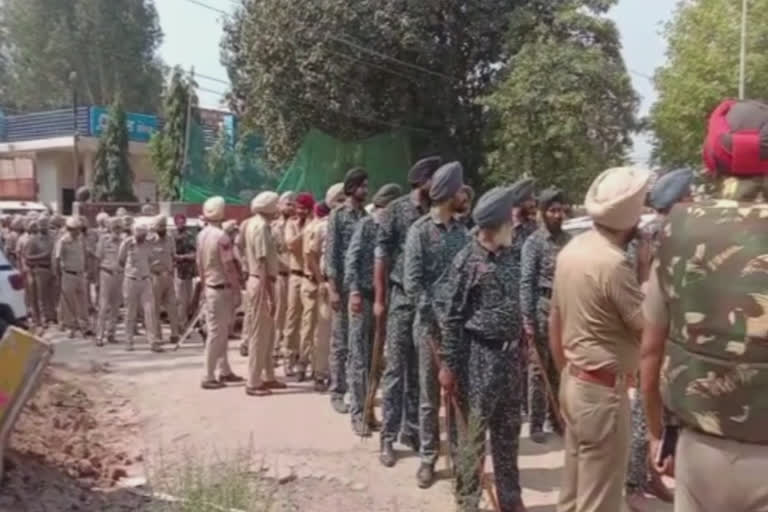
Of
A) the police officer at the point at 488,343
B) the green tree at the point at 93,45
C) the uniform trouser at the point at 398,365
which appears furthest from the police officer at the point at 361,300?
the green tree at the point at 93,45

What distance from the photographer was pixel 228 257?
8953 millimetres

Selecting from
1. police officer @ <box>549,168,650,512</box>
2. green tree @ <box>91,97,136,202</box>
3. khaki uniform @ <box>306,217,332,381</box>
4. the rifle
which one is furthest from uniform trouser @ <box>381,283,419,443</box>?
green tree @ <box>91,97,136,202</box>

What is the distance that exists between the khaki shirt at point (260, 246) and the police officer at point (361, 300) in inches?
56.1

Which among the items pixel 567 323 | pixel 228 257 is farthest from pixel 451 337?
pixel 228 257

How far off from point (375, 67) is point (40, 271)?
31.2ft

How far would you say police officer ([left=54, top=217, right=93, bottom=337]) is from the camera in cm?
1288

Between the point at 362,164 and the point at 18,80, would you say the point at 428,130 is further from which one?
the point at 18,80

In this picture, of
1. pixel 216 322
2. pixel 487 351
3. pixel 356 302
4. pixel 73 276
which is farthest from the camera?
pixel 73 276

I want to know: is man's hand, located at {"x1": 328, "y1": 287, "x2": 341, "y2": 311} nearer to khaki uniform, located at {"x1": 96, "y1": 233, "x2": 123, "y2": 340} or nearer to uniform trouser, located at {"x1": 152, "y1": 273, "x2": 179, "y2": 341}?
uniform trouser, located at {"x1": 152, "y1": 273, "x2": 179, "y2": 341}

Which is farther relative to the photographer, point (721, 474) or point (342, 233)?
point (342, 233)

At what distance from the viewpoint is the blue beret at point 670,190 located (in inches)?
224

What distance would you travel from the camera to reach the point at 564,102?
18.3 metres

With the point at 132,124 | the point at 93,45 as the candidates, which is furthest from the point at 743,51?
the point at 93,45

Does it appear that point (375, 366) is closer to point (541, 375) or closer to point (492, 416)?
point (541, 375)
